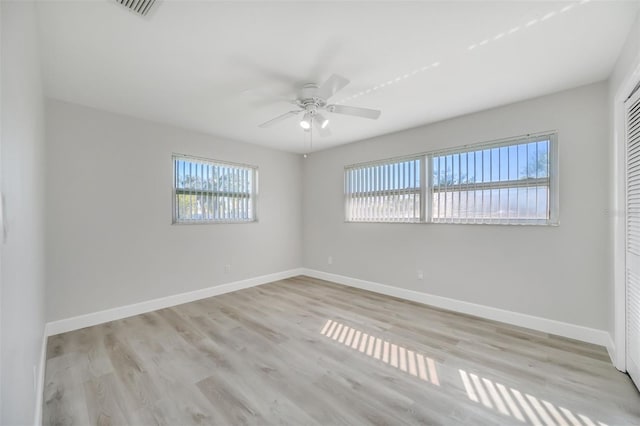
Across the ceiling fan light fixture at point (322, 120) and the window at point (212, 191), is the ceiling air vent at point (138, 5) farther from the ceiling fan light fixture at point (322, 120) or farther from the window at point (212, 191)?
the window at point (212, 191)

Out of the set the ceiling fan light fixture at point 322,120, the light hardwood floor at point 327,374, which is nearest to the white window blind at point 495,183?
the light hardwood floor at point 327,374

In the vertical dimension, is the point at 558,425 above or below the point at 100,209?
below

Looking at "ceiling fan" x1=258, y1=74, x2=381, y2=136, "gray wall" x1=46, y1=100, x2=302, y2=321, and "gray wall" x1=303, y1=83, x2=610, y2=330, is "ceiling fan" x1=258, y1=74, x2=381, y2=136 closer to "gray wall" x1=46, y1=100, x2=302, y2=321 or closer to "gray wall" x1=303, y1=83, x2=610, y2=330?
"gray wall" x1=303, y1=83, x2=610, y2=330

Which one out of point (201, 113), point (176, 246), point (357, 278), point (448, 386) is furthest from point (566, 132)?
point (176, 246)

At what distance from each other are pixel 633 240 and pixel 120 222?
506 cm

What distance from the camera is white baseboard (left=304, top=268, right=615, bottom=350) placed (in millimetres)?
2621

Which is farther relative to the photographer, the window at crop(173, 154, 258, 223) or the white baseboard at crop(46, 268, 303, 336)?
the window at crop(173, 154, 258, 223)

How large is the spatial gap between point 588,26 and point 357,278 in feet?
12.8

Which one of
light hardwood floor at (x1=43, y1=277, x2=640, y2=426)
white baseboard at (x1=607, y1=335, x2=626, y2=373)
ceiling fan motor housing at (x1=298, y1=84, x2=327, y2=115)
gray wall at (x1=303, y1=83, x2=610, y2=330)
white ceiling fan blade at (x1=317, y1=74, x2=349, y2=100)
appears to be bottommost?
light hardwood floor at (x1=43, y1=277, x2=640, y2=426)

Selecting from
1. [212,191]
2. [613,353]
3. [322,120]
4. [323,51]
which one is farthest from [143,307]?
[613,353]

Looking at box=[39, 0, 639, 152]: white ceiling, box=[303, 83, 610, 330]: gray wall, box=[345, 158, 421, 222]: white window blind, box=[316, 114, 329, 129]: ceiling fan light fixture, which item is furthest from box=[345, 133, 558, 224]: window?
box=[316, 114, 329, 129]: ceiling fan light fixture

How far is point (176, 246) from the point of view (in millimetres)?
3803

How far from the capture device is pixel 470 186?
11.2 ft

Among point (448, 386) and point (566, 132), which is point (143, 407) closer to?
point (448, 386)
